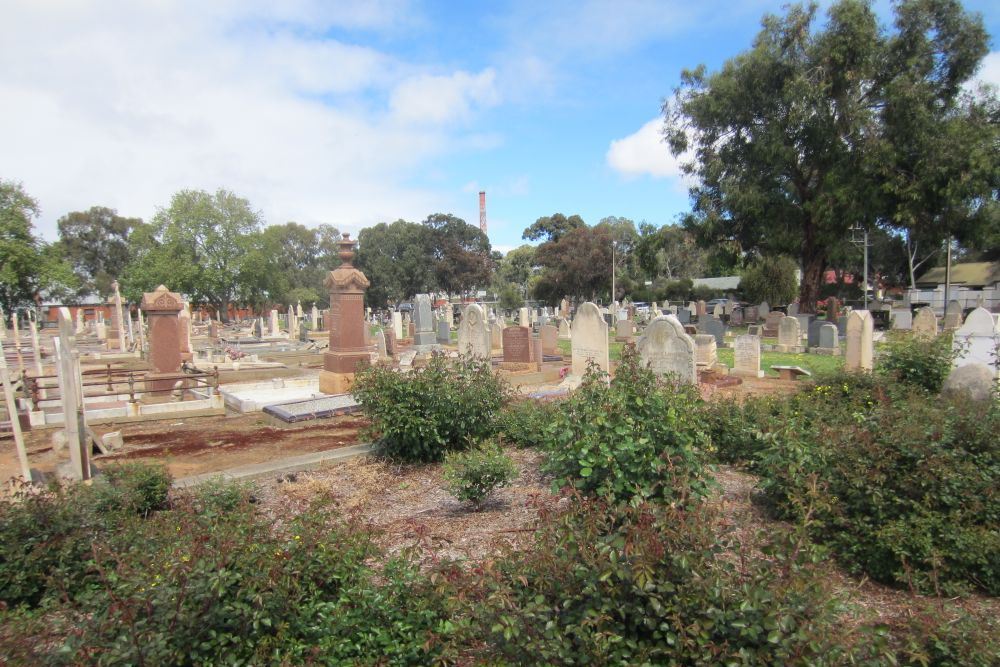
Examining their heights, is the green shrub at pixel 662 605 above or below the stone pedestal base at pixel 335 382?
above

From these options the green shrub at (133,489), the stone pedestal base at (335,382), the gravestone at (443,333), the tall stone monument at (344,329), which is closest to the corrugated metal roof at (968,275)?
the gravestone at (443,333)

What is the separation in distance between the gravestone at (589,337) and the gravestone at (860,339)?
20.7 feet

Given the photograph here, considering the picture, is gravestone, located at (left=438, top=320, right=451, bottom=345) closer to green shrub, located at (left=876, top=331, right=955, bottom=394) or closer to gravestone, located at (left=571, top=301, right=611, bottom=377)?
gravestone, located at (left=571, top=301, right=611, bottom=377)

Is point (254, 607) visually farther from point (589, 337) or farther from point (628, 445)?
point (589, 337)

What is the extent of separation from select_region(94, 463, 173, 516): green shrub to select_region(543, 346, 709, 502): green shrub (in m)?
3.64

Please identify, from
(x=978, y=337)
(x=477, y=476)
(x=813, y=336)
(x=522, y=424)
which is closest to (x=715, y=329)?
(x=813, y=336)

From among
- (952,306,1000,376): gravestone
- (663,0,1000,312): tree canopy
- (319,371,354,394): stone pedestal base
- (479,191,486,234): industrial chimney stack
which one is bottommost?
(319,371,354,394): stone pedestal base

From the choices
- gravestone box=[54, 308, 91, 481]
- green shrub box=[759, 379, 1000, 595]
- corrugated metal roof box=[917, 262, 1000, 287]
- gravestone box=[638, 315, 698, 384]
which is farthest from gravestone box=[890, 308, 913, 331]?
gravestone box=[54, 308, 91, 481]

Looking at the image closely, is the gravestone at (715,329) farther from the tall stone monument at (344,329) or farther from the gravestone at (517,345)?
the tall stone monument at (344,329)

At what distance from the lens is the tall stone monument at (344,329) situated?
1380 centimetres

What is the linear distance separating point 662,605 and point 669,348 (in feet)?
23.1

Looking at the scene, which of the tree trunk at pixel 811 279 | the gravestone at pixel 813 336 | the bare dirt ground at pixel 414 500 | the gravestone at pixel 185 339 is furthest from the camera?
the tree trunk at pixel 811 279

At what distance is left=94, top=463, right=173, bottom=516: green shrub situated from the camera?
5.00 metres

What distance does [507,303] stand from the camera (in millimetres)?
62875
